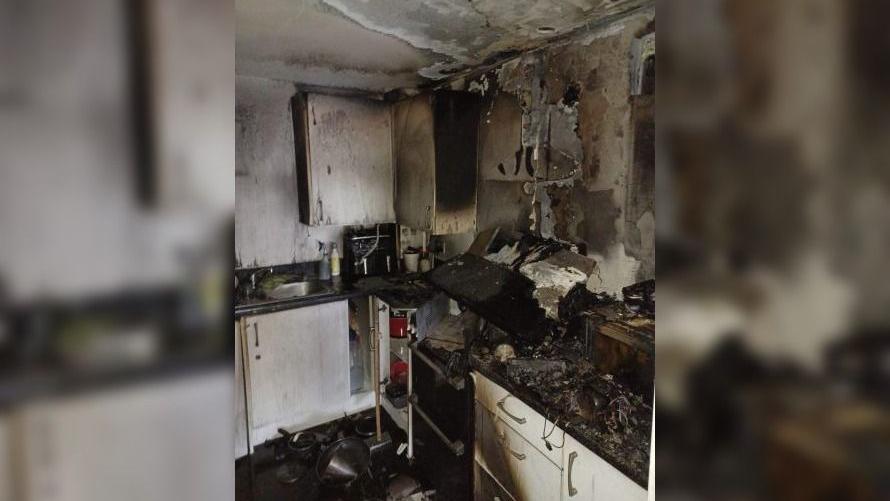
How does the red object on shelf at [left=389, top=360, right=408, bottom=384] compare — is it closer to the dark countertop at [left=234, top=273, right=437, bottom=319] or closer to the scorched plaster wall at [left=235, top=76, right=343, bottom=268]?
the dark countertop at [left=234, top=273, right=437, bottom=319]

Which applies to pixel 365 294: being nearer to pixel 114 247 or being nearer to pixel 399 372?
pixel 399 372

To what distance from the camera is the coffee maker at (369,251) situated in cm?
303

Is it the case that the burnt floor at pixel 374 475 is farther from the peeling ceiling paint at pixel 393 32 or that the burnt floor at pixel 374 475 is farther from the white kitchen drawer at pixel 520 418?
the peeling ceiling paint at pixel 393 32

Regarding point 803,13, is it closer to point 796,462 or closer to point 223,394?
point 796,462

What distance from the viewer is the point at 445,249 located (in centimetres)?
310

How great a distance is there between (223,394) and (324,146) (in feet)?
8.81

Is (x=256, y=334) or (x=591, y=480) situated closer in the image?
(x=591, y=480)

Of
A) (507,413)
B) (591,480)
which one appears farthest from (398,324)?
(591,480)

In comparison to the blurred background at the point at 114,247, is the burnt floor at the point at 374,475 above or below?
below

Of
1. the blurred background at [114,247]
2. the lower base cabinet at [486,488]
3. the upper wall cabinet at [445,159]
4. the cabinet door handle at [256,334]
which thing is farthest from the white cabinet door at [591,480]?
the cabinet door handle at [256,334]

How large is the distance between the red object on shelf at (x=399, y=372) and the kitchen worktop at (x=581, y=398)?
3.33 feet

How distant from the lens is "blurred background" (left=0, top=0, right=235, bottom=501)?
0.18 meters

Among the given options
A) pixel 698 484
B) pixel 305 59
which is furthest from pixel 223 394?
pixel 305 59

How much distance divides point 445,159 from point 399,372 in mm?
1364
